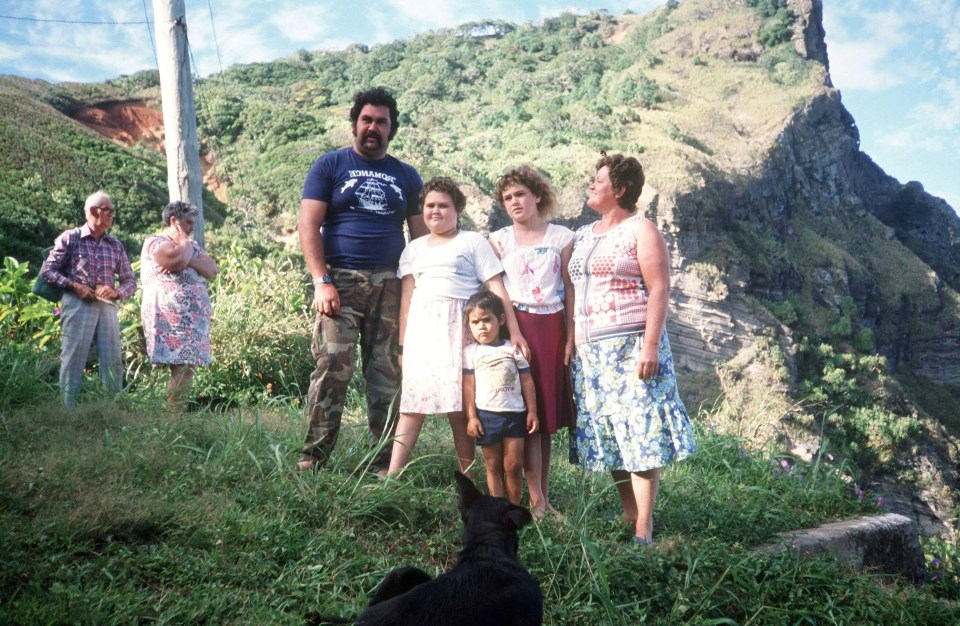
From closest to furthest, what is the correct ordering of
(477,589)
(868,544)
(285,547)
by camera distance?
(477,589) < (285,547) < (868,544)

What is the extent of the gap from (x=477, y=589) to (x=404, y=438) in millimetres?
1665

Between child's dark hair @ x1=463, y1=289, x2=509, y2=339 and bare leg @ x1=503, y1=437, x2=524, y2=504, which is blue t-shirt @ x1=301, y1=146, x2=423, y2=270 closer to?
child's dark hair @ x1=463, y1=289, x2=509, y2=339

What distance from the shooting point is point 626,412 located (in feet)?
11.2

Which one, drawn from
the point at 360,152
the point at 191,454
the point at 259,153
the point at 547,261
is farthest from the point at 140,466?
the point at 259,153

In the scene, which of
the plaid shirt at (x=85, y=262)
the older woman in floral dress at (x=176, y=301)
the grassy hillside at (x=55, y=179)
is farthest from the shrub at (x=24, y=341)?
the grassy hillside at (x=55, y=179)

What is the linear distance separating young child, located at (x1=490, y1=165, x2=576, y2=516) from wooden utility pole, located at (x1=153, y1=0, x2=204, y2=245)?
4.05 metres

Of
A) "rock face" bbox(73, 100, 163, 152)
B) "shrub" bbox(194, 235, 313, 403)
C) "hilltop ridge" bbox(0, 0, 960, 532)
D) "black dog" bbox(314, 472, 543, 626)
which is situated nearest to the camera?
"black dog" bbox(314, 472, 543, 626)

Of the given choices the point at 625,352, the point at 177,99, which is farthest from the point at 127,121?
the point at 625,352

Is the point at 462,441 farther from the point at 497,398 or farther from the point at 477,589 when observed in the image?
the point at 477,589

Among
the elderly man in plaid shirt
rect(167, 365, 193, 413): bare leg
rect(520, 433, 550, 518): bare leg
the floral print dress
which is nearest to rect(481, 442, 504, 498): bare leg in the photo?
rect(520, 433, 550, 518): bare leg

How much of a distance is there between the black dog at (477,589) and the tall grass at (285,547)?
1.45 ft

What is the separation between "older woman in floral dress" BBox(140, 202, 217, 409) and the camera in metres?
5.42

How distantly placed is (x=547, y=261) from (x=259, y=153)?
2291cm

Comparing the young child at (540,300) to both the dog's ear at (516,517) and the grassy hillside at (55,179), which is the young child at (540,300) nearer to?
the dog's ear at (516,517)
